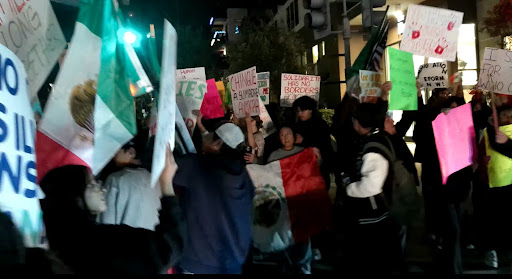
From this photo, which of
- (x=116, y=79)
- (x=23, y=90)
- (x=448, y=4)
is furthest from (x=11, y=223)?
(x=448, y=4)

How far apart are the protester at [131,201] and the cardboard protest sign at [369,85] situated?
3424 millimetres

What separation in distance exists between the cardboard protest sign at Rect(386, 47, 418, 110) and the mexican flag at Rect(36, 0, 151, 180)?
3.63 metres

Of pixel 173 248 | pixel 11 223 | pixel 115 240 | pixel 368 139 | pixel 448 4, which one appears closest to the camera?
pixel 11 223

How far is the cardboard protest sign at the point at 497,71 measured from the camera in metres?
6.22

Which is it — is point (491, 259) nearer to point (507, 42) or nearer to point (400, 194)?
point (400, 194)

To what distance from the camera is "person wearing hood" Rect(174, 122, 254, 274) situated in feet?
11.6

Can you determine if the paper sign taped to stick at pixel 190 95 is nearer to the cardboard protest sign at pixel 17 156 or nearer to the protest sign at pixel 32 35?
the protest sign at pixel 32 35

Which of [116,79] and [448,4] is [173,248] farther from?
[448,4]

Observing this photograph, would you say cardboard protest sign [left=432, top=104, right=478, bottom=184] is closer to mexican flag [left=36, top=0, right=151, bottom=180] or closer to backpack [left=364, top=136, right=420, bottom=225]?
backpack [left=364, top=136, right=420, bottom=225]

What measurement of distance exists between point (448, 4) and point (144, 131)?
14.1 m

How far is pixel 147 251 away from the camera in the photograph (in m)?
2.41

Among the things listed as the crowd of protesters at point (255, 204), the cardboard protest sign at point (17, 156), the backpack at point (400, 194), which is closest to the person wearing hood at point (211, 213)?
the crowd of protesters at point (255, 204)

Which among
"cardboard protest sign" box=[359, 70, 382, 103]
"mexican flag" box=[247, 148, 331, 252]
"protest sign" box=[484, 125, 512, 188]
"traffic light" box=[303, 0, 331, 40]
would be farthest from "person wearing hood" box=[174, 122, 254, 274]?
"traffic light" box=[303, 0, 331, 40]

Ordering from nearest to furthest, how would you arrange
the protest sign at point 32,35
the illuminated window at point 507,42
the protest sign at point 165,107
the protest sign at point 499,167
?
the protest sign at point 165,107
the protest sign at point 32,35
the protest sign at point 499,167
the illuminated window at point 507,42
